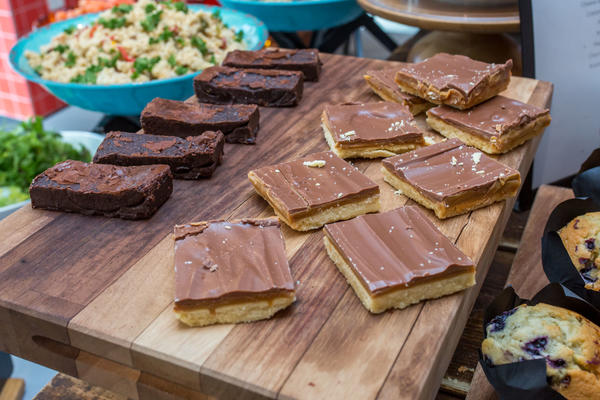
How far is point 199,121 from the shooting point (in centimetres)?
218

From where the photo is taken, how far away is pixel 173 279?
1.58 metres

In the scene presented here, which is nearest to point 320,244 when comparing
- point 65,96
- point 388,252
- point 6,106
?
point 388,252

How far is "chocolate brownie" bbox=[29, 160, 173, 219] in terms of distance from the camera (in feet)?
5.87

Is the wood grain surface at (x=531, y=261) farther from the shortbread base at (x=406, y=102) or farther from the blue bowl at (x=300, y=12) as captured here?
the blue bowl at (x=300, y=12)

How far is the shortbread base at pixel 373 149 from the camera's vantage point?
2.11 m

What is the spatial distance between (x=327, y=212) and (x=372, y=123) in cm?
58

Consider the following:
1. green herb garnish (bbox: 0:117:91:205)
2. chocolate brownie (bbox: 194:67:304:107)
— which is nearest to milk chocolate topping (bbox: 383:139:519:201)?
chocolate brownie (bbox: 194:67:304:107)

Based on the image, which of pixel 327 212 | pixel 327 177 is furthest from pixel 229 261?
pixel 327 177

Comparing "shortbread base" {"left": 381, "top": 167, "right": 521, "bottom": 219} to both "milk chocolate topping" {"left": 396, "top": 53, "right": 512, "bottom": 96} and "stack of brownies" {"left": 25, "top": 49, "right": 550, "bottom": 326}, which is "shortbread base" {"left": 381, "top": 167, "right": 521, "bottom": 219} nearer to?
"stack of brownies" {"left": 25, "top": 49, "right": 550, "bottom": 326}

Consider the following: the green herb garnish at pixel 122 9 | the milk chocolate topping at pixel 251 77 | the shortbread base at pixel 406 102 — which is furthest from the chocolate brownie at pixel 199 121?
the green herb garnish at pixel 122 9

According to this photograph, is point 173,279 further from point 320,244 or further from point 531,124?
point 531,124

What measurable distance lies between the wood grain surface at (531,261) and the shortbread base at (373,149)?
58cm

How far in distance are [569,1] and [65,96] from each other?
7.98ft

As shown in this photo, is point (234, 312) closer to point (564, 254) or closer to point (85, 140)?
point (564, 254)
